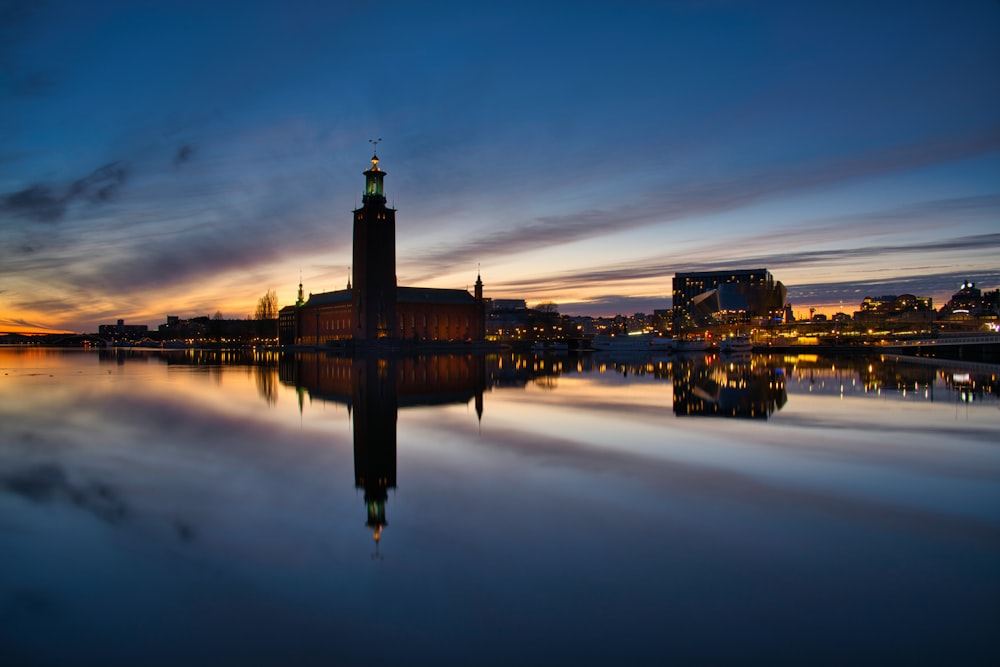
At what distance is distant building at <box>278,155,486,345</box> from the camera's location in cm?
11050

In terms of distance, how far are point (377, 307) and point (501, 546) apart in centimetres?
A: 10508

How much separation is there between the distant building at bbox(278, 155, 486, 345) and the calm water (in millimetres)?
94712

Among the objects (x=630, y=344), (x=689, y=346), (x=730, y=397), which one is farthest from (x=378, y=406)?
(x=630, y=344)

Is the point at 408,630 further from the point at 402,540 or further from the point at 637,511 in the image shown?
the point at 637,511

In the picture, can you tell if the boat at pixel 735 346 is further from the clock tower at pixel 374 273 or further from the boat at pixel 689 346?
the clock tower at pixel 374 273

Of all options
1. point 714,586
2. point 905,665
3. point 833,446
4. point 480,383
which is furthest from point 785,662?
point 480,383

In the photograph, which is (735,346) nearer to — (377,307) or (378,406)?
(377,307)

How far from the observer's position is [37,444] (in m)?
14.7

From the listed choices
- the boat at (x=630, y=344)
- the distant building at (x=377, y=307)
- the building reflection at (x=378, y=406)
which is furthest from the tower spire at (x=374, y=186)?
the building reflection at (x=378, y=406)

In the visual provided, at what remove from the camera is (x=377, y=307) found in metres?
110

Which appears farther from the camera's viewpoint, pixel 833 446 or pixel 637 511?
pixel 833 446

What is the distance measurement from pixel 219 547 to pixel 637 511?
506cm

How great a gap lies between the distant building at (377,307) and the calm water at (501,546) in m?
94.7

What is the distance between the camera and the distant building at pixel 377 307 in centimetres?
11050
